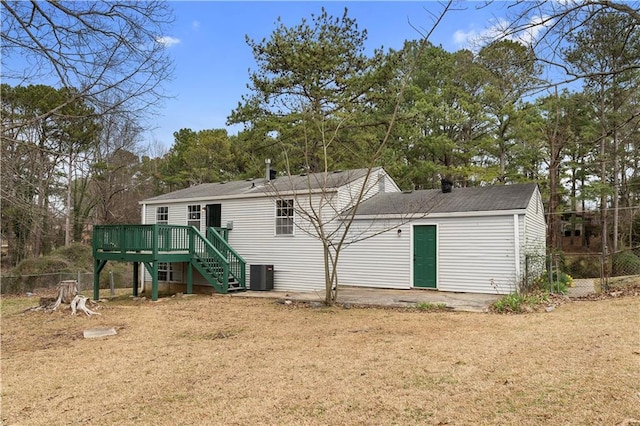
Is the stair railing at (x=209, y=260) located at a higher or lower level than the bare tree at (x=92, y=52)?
lower

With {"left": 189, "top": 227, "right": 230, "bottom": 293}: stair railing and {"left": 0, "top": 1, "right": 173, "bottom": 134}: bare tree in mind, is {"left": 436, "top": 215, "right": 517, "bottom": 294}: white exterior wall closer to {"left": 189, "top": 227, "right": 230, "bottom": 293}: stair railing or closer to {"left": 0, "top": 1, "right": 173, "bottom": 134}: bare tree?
{"left": 189, "top": 227, "right": 230, "bottom": 293}: stair railing

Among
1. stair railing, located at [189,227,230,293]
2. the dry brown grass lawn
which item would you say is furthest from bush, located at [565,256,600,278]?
stair railing, located at [189,227,230,293]

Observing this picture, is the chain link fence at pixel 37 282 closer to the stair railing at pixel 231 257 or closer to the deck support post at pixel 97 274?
the deck support post at pixel 97 274

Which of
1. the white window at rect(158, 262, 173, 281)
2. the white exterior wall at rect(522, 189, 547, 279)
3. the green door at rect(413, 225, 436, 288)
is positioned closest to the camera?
the white exterior wall at rect(522, 189, 547, 279)

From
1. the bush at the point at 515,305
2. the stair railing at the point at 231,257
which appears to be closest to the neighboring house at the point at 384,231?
the stair railing at the point at 231,257

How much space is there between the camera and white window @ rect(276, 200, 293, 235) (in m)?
13.9

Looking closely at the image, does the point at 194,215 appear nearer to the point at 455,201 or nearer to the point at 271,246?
the point at 271,246

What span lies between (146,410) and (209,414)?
2.11 feet

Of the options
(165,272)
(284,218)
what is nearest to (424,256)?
(284,218)

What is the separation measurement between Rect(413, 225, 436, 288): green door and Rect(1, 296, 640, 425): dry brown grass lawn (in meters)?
3.64

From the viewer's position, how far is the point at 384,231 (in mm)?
10117

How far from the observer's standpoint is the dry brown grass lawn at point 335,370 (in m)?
3.68

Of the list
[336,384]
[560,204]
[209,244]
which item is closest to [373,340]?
[336,384]

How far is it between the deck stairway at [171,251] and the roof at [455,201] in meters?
4.48
